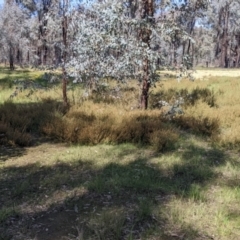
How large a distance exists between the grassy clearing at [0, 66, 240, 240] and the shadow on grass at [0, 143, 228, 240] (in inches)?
0.5

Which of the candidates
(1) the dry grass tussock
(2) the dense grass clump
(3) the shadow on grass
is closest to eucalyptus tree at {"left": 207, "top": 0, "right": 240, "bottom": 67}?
(1) the dry grass tussock

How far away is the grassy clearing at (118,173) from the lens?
142 inches

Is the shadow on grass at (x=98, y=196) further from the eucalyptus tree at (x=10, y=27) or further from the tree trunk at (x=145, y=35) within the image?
the eucalyptus tree at (x=10, y=27)

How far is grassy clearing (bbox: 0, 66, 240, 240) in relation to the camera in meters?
3.61

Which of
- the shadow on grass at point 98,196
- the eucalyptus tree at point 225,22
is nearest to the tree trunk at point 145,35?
the shadow on grass at point 98,196

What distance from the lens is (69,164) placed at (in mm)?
5621

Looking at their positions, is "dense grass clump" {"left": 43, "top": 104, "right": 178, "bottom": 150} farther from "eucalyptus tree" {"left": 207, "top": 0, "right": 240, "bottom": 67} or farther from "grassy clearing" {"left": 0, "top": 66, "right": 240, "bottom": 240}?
"eucalyptus tree" {"left": 207, "top": 0, "right": 240, "bottom": 67}

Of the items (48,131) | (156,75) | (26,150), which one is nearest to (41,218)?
(26,150)

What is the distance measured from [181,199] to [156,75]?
5370 millimetres

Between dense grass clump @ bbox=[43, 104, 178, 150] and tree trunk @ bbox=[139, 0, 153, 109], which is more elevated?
tree trunk @ bbox=[139, 0, 153, 109]

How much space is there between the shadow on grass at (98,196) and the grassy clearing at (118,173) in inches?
0.5

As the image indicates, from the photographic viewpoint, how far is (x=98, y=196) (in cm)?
433

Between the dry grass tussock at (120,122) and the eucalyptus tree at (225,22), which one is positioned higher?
the eucalyptus tree at (225,22)

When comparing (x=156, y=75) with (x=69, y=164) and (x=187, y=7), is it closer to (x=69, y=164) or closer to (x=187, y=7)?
(x=187, y=7)
